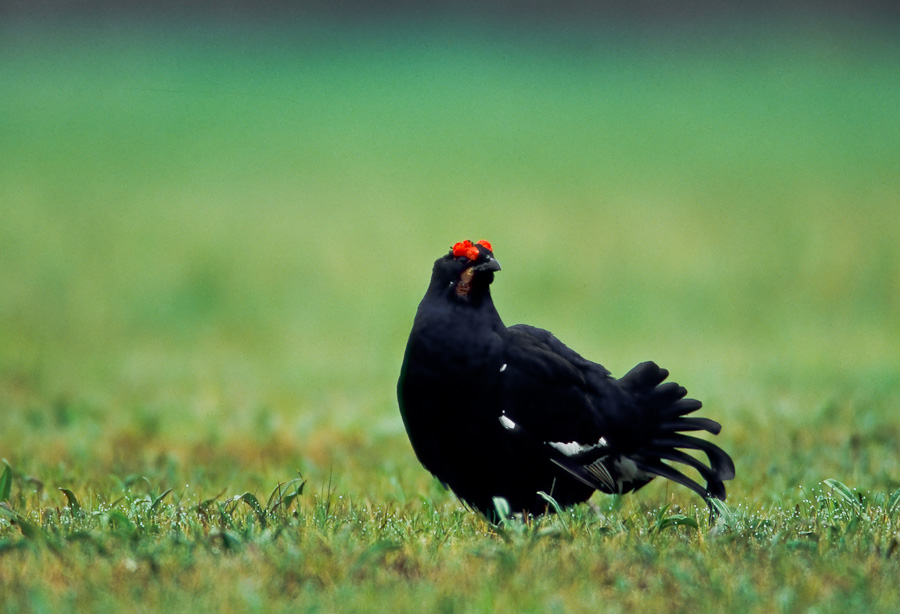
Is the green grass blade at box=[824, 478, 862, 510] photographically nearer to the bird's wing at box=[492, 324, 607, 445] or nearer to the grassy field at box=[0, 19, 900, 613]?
the grassy field at box=[0, 19, 900, 613]

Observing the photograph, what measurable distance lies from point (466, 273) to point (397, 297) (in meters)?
7.88

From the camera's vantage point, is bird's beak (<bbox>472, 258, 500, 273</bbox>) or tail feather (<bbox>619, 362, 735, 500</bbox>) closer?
bird's beak (<bbox>472, 258, 500, 273</bbox>)

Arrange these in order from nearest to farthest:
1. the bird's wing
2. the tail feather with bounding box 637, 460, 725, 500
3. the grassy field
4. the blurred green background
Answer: the grassy field → the bird's wing → the tail feather with bounding box 637, 460, 725, 500 → the blurred green background

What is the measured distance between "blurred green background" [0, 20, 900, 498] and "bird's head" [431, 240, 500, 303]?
147 cm

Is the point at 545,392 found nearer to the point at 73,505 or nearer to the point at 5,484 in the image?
the point at 73,505

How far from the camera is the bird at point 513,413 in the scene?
15.5 ft

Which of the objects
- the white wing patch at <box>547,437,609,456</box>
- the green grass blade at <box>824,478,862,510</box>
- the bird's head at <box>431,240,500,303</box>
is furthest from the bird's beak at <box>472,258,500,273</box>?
the green grass blade at <box>824,478,862,510</box>

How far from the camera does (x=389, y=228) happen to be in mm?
14758

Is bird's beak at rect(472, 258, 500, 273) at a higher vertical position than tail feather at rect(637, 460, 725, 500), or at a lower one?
higher

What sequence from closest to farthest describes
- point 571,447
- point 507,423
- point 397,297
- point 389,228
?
point 507,423 → point 571,447 → point 397,297 → point 389,228

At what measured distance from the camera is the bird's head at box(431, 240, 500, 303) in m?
4.89

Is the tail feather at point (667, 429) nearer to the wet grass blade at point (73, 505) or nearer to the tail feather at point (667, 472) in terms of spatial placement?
the tail feather at point (667, 472)

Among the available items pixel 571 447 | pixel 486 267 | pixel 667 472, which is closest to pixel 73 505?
pixel 486 267

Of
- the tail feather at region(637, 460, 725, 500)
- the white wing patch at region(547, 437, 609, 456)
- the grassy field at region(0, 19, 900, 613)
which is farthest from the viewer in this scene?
the tail feather at region(637, 460, 725, 500)
